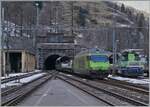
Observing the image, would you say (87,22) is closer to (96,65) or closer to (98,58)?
(98,58)

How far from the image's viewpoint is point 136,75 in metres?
57.4

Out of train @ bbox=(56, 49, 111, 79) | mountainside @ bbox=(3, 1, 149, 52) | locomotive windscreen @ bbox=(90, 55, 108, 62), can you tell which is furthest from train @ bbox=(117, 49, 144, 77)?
locomotive windscreen @ bbox=(90, 55, 108, 62)

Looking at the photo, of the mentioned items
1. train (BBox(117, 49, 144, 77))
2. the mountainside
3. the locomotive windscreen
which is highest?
the mountainside

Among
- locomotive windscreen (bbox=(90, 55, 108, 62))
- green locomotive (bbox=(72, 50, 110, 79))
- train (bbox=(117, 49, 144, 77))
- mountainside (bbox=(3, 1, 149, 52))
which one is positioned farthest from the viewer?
mountainside (bbox=(3, 1, 149, 52))

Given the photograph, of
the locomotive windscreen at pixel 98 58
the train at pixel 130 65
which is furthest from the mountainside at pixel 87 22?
the locomotive windscreen at pixel 98 58

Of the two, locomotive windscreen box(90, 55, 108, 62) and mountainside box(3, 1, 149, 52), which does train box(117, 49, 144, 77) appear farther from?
locomotive windscreen box(90, 55, 108, 62)

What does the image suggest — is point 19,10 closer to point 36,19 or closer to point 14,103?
point 36,19

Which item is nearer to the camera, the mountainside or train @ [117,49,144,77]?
train @ [117,49,144,77]

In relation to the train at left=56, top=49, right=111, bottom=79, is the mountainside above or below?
above

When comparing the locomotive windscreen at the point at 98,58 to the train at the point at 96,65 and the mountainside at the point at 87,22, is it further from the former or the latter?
the mountainside at the point at 87,22

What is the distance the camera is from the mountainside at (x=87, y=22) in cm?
6322

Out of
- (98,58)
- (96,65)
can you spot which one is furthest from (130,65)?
(96,65)

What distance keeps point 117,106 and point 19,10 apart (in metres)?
42.2

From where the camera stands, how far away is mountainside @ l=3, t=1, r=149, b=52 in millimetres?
63219
